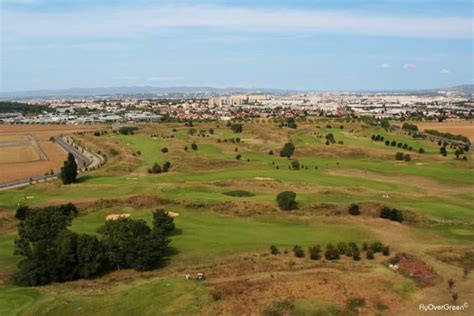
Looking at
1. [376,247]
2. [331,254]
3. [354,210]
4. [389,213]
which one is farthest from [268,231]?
[389,213]

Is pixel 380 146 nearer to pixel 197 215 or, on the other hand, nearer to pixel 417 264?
pixel 197 215

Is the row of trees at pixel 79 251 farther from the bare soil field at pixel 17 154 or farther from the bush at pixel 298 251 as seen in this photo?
the bare soil field at pixel 17 154

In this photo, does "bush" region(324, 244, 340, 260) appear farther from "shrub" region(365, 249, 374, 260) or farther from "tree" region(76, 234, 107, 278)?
"tree" region(76, 234, 107, 278)

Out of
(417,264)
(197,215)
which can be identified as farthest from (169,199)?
(417,264)

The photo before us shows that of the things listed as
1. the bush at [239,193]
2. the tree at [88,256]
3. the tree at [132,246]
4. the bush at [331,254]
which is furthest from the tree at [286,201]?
the tree at [88,256]

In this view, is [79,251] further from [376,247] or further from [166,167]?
[166,167]

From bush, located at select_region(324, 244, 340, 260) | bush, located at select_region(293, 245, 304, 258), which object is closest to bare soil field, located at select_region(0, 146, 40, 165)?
bush, located at select_region(293, 245, 304, 258)
